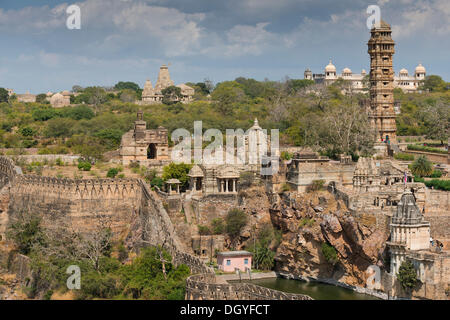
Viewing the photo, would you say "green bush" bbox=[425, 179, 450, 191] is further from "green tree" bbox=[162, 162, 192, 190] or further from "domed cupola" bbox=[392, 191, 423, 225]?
"green tree" bbox=[162, 162, 192, 190]

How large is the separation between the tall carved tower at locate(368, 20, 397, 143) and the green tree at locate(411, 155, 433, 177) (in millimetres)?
9303

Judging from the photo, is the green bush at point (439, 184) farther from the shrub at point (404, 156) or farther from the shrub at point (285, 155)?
the shrub at point (285, 155)

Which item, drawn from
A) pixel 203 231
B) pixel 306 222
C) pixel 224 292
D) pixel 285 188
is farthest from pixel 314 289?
pixel 224 292

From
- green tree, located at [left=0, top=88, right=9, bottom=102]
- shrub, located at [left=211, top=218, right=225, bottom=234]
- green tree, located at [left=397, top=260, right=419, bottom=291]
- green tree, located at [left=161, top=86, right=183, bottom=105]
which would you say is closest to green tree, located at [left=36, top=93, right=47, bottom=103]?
green tree, located at [left=0, top=88, right=9, bottom=102]

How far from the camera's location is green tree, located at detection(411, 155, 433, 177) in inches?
1871

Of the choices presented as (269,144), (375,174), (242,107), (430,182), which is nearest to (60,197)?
(269,144)

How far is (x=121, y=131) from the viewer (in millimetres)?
62969

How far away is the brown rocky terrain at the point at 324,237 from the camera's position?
124ft

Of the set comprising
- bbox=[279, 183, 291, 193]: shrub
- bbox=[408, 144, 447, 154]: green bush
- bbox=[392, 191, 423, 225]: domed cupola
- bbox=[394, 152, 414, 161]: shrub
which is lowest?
bbox=[392, 191, 423, 225]: domed cupola

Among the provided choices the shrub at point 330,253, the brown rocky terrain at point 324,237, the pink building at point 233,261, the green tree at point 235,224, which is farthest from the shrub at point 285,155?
the shrub at point 330,253

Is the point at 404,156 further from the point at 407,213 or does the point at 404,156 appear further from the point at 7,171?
the point at 7,171
